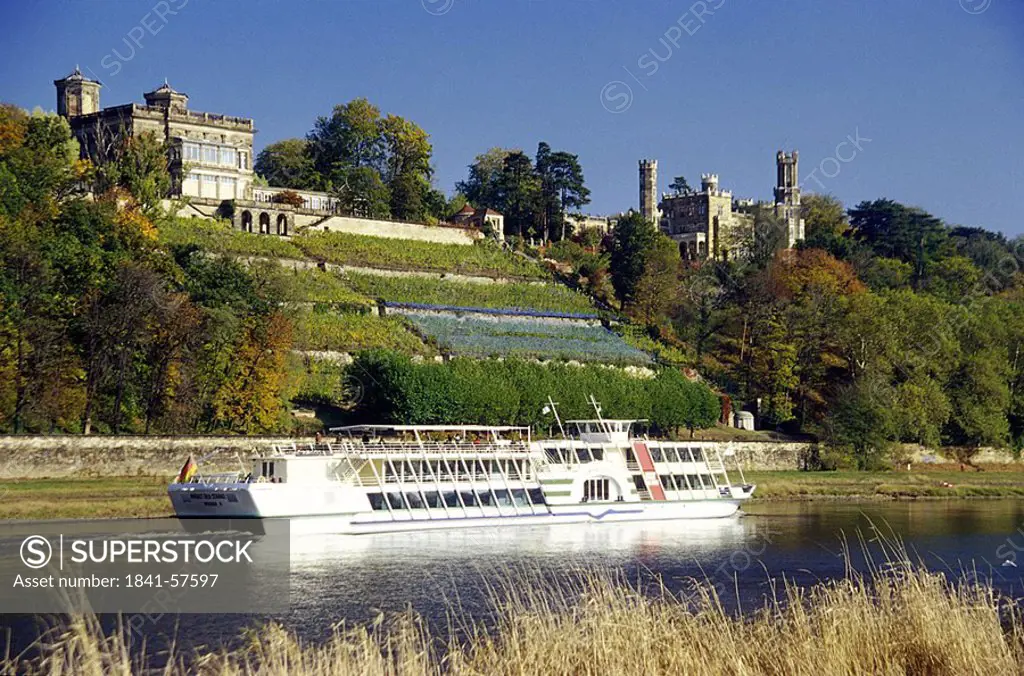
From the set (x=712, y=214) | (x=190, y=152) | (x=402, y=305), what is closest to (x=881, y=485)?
(x=402, y=305)

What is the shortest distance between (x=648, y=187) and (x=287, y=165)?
5993 cm

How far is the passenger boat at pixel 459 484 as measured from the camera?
50.5 metres

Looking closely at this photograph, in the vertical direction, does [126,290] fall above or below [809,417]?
above

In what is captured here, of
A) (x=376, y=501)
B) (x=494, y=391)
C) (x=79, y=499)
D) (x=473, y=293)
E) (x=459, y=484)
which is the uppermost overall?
(x=473, y=293)

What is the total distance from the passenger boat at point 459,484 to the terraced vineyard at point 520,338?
19.9m

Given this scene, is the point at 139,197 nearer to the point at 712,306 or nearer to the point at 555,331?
the point at 555,331

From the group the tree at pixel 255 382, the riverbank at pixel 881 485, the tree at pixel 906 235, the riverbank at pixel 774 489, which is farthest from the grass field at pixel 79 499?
the tree at pixel 906 235

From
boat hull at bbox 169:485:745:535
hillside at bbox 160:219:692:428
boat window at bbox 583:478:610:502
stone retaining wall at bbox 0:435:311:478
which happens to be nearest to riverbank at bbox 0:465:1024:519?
stone retaining wall at bbox 0:435:311:478

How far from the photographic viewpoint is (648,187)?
176 metres

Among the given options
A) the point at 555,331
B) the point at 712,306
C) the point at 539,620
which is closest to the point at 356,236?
the point at 555,331

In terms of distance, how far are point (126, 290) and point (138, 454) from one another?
856 centimetres

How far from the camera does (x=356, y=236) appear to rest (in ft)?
354

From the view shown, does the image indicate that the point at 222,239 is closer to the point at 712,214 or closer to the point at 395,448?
the point at 395,448

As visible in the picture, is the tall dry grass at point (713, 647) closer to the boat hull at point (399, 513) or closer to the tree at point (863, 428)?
the boat hull at point (399, 513)
